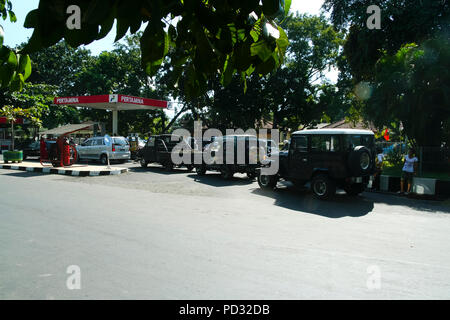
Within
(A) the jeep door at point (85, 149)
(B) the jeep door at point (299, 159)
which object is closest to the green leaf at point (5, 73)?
(B) the jeep door at point (299, 159)

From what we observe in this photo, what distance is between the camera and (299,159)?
1098 cm

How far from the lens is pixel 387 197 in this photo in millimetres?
11430

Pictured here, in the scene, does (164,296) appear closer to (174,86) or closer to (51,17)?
(174,86)

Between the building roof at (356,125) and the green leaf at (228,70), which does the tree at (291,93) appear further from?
the green leaf at (228,70)

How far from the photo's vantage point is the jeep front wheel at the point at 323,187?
32.9 feet

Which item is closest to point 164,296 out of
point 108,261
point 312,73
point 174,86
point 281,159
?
point 108,261

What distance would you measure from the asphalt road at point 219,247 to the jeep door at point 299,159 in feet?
3.51

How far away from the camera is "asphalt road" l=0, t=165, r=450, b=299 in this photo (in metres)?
3.76

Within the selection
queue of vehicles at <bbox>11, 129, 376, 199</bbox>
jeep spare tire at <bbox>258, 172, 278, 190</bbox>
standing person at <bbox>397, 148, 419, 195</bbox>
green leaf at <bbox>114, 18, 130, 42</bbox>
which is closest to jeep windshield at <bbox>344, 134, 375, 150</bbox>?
queue of vehicles at <bbox>11, 129, 376, 199</bbox>

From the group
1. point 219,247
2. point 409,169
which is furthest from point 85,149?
point 219,247

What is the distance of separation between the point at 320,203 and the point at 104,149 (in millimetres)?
15171

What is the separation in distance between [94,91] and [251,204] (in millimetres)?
32438
